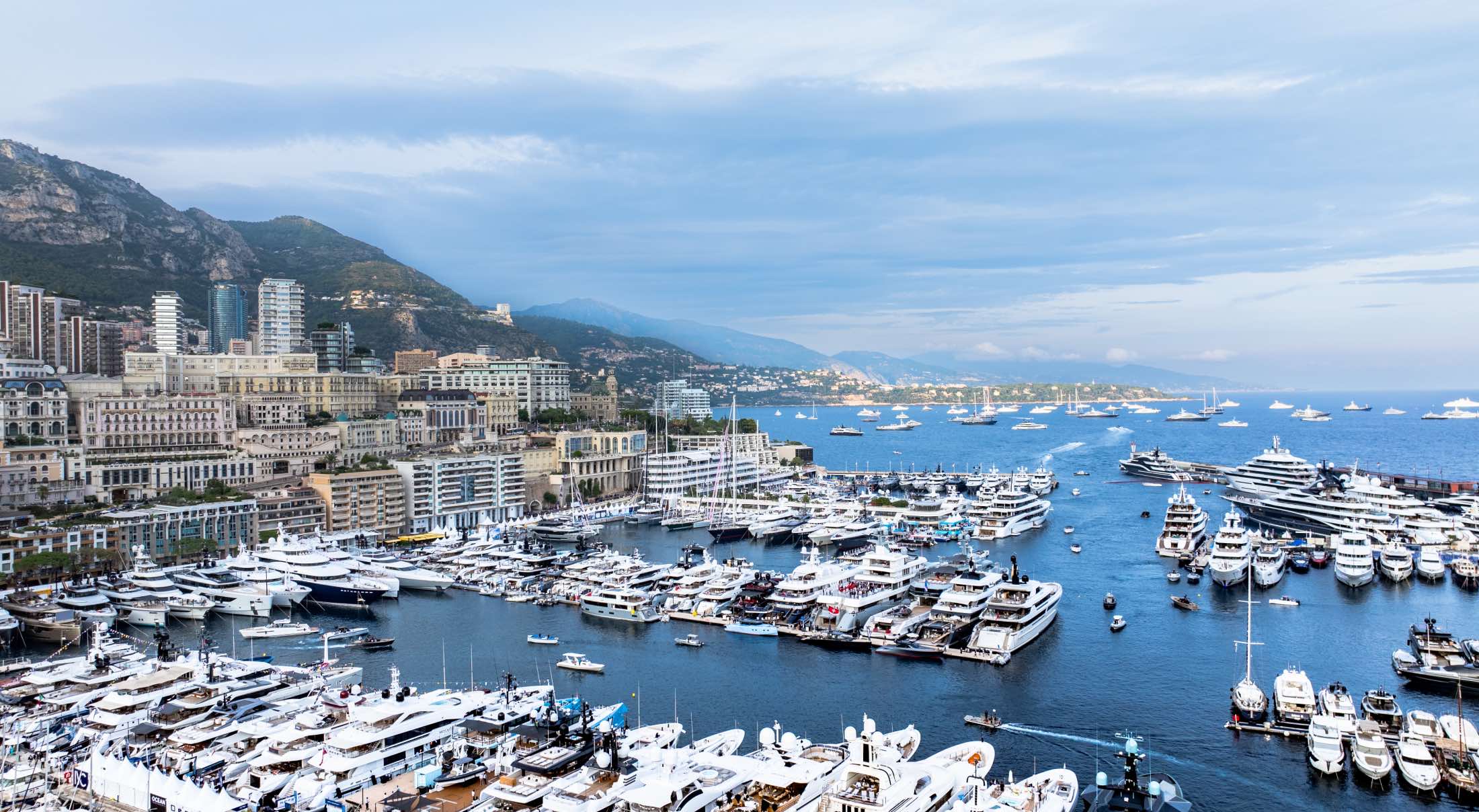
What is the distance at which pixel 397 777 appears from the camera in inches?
884

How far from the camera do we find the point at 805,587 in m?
42.6

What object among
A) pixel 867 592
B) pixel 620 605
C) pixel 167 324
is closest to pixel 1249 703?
pixel 867 592

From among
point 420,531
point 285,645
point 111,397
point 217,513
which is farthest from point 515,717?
point 111,397

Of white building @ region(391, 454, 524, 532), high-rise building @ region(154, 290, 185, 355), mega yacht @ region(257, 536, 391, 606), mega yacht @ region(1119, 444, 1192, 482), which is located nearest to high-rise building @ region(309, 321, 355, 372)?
high-rise building @ region(154, 290, 185, 355)

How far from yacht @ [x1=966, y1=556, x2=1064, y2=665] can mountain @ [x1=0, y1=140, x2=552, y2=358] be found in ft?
330

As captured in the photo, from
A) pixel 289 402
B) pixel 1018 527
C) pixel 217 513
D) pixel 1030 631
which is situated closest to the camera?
pixel 1030 631

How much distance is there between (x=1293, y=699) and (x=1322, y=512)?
35.7 m

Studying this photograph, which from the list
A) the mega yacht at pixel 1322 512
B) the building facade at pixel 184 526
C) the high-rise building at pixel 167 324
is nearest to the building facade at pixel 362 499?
the building facade at pixel 184 526

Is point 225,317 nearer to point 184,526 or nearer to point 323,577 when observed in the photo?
point 184,526

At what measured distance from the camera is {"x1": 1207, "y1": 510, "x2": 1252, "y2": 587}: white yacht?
150 ft

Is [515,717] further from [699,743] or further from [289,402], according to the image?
[289,402]

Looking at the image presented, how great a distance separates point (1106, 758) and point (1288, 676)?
6.89m

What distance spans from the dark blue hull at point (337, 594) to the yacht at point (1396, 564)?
45.7 metres

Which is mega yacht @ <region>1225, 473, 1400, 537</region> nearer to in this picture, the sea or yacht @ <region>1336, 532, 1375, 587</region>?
yacht @ <region>1336, 532, 1375, 587</region>
